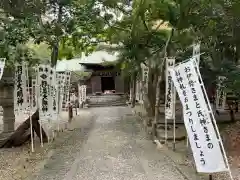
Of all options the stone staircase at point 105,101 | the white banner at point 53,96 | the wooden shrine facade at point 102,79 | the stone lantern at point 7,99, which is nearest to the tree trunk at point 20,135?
the white banner at point 53,96

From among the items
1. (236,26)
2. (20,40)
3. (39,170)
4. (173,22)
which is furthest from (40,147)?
(236,26)

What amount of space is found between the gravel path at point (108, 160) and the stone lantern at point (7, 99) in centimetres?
210

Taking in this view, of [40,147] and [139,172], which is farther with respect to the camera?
[40,147]

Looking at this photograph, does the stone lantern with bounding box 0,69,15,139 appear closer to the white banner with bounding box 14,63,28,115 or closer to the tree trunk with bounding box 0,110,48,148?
the tree trunk with bounding box 0,110,48,148

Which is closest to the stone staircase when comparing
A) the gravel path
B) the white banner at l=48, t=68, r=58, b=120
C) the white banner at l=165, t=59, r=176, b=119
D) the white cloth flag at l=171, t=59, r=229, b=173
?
the gravel path

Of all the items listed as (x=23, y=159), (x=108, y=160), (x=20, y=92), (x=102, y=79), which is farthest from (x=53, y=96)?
(x=102, y=79)

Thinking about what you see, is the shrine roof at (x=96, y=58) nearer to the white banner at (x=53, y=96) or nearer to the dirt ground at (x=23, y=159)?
the white banner at (x=53, y=96)

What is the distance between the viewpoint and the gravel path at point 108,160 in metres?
8.27

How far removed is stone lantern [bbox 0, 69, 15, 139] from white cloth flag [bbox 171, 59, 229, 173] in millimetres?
7068

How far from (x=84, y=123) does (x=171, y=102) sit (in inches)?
297

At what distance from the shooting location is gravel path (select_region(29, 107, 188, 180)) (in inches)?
326

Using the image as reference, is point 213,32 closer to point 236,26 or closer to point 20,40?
point 236,26

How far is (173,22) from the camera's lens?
39.0 feet

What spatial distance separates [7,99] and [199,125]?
8.24 m
